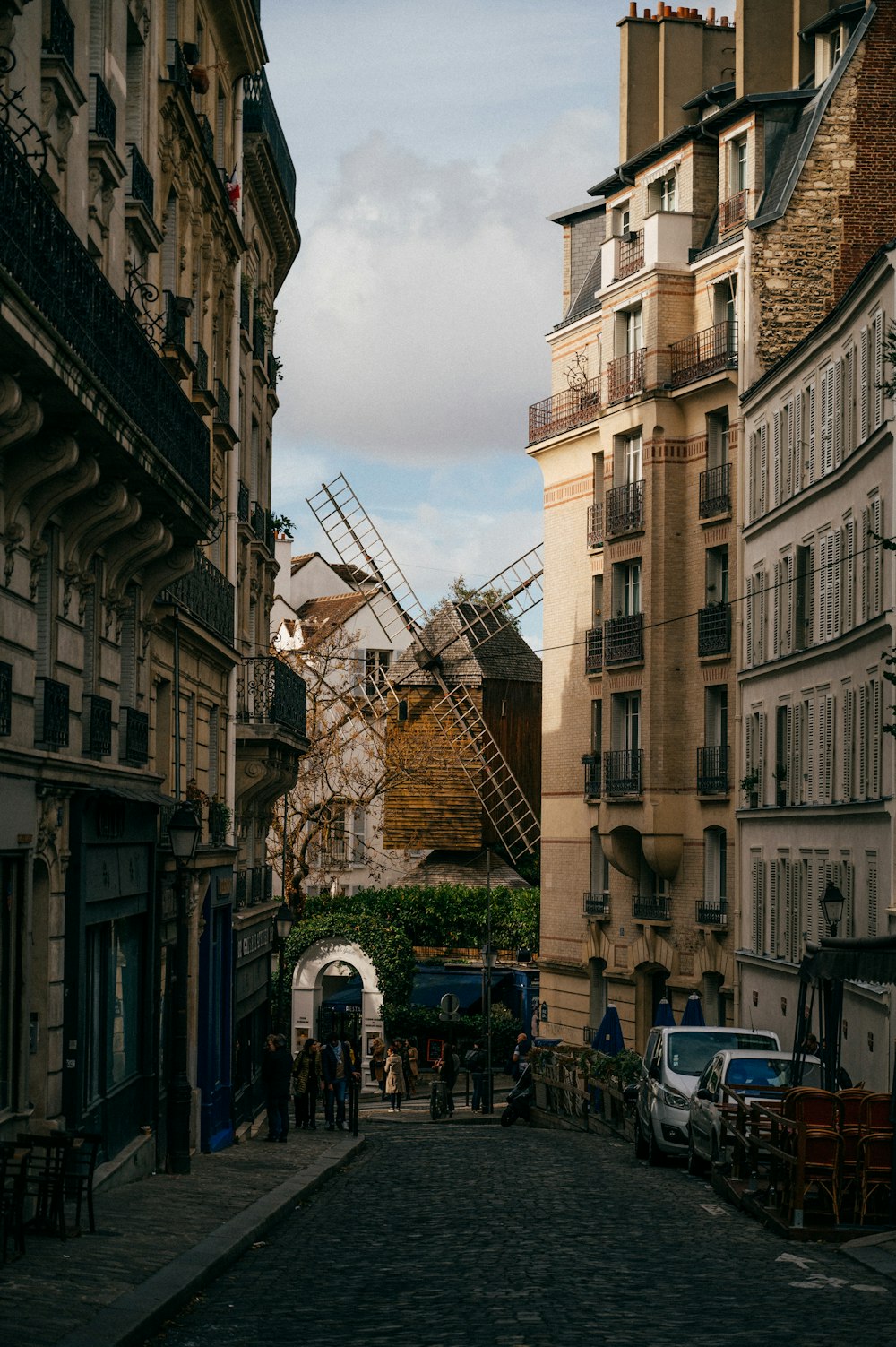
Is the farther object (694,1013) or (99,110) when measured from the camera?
(694,1013)

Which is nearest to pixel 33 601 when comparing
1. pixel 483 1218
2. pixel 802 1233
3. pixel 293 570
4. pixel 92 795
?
pixel 92 795

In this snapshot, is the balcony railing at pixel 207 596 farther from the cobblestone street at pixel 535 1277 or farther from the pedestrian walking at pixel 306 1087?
the pedestrian walking at pixel 306 1087

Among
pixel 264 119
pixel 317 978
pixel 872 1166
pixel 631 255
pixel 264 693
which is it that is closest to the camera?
pixel 872 1166

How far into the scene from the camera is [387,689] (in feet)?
245

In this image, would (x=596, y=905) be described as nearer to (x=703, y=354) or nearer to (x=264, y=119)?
(x=703, y=354)

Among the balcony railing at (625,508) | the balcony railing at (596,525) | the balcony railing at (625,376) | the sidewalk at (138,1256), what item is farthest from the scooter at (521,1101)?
the sidewalk at (138,1256)

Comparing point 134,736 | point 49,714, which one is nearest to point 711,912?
point 134,736

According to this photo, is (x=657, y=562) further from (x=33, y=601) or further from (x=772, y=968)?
(x=33, y=601)

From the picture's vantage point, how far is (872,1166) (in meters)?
17.7

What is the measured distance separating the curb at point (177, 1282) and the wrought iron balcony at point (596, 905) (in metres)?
31.3

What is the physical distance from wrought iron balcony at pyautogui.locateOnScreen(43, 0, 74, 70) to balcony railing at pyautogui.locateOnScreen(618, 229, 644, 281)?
32839mm

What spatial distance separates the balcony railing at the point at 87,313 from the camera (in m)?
14.8

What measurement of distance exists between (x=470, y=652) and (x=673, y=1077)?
163ft

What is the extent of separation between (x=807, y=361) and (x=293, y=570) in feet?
172
